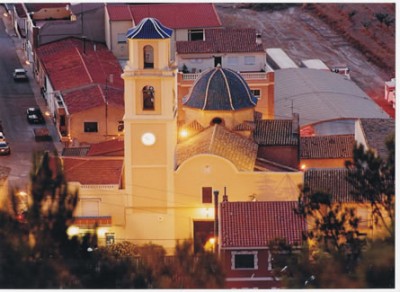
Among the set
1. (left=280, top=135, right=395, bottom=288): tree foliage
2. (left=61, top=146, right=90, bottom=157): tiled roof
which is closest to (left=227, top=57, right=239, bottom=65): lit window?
(left=61, top=146, right=90, bottom=157): tiled roof

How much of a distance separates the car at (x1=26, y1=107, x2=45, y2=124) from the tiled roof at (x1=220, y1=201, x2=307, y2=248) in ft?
52.9

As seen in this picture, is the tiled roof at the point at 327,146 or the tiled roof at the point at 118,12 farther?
the tiled roof at the point at 118,12

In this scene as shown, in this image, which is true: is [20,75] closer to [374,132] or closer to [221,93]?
[221,93]

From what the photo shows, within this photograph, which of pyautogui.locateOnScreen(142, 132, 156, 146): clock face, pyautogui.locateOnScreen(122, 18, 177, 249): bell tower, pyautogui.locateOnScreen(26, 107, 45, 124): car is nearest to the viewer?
pyautogui.locateOnScreen(122, 18, 177, 249): bell tower

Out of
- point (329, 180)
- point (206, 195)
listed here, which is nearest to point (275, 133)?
point (329, 180)

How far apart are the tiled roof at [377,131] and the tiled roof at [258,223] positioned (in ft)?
13.5

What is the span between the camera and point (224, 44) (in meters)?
50.3

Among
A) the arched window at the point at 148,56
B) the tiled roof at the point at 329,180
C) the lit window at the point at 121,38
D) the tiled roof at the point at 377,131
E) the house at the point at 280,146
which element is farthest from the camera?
the lit window at the point at 121,38

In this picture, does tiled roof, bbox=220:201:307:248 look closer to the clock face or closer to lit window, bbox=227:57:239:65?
the clock face

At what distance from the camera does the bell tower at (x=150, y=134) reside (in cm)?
3853

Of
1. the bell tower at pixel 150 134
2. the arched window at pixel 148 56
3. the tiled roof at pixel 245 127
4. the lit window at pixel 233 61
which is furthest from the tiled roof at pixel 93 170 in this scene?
the lit window at pixel 233 61

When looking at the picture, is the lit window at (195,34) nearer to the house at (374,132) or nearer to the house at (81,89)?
the house at (81,89)

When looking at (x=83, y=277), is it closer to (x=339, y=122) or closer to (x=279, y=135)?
(x=279, y=135)

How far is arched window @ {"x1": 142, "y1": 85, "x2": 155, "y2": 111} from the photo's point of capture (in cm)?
3884
